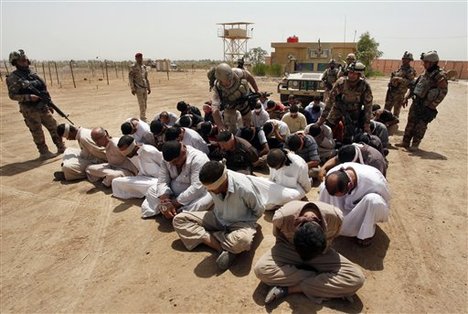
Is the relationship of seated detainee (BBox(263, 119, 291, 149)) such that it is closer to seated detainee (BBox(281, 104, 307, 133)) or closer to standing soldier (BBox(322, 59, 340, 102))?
seated detainee (BBox(281, 104, 307, 133))

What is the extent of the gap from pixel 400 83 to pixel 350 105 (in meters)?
3.16

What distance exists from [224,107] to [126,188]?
81.8 inches

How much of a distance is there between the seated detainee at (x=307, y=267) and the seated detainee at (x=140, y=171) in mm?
2300

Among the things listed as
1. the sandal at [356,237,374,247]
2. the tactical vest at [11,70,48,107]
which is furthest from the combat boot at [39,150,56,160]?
the sandal at [356,237,374,247]

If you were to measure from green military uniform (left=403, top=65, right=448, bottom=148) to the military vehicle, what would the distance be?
10.6 ft

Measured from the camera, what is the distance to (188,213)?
3.46 meters

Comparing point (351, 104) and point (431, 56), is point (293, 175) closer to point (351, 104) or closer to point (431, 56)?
point (351, 104)

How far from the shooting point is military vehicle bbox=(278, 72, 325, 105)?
374 inches

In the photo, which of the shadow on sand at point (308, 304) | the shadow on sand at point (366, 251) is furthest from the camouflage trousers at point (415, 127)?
the shadow on sand at point (308, 304)

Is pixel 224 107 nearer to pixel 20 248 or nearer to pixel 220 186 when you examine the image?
pixel 220 186

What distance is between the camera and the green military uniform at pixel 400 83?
7500 mm

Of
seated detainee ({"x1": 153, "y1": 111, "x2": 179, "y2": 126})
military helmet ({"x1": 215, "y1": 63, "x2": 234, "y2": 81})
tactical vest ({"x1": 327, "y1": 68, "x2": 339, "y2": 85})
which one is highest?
military helmet ({"x1": 215, "y1": 63, "x2": 234, "y2": 81})

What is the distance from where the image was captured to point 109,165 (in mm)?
5055

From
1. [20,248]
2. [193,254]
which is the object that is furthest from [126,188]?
[193,254]
